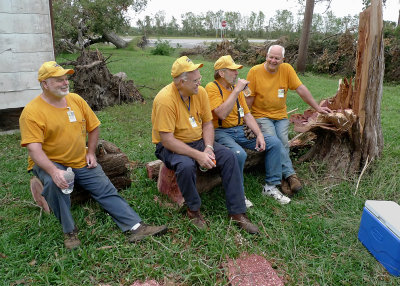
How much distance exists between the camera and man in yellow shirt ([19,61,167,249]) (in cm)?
288

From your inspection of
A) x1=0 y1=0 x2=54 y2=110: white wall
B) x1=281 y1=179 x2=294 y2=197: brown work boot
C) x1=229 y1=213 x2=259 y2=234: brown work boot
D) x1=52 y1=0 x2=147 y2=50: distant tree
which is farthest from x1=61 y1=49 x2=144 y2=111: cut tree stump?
→ x1=52 y1=0 x2=147 y2=50: distant tree

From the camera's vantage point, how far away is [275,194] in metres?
3.83

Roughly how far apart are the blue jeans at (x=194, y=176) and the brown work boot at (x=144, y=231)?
0.35m

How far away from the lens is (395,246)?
2.64 meters

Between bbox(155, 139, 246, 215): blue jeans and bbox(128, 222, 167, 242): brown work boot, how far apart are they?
352 millimetres

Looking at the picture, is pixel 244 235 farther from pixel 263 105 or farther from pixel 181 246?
pixel 263 105

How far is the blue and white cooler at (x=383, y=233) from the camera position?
8.76 feet

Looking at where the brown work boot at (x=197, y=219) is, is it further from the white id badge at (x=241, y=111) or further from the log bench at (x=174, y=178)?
the white id badge at (x=241, y=111)

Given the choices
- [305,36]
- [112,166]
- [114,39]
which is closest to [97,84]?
[112,166]

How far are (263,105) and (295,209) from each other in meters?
1.41

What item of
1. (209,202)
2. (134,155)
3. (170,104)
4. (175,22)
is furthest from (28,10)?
(175,22)

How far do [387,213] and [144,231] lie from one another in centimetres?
209

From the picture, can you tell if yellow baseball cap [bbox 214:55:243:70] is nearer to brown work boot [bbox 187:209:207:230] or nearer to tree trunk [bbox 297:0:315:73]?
brown work boot [bbox 187:209:207:230]

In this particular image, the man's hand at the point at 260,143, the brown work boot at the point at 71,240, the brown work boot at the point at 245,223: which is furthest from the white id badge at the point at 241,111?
the brown work boot at the point at 71,240
